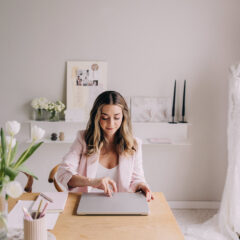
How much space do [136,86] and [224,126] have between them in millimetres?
1021

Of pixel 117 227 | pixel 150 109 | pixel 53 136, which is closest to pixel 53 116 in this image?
pixel 53 136

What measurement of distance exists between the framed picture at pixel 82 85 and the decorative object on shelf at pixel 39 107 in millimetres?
223

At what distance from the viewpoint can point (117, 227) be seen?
128 cm

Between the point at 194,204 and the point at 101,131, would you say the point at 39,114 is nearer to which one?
the point at 101,131

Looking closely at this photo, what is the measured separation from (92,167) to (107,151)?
16 centimetres

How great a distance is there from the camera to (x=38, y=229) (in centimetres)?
107

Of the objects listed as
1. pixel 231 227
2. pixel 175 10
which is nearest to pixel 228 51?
pixel 175 10

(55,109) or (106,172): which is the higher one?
(55,109)

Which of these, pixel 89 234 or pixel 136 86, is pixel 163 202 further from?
pixel 136 86

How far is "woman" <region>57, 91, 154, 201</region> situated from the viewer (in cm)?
187

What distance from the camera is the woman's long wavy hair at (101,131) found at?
1896 mm

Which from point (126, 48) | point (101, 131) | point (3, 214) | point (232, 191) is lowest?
point (232, 191)

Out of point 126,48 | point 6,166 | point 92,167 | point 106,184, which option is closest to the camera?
point 6,166

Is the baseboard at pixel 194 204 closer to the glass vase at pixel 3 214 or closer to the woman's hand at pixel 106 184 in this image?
the woman's hand at pixel 106 184
